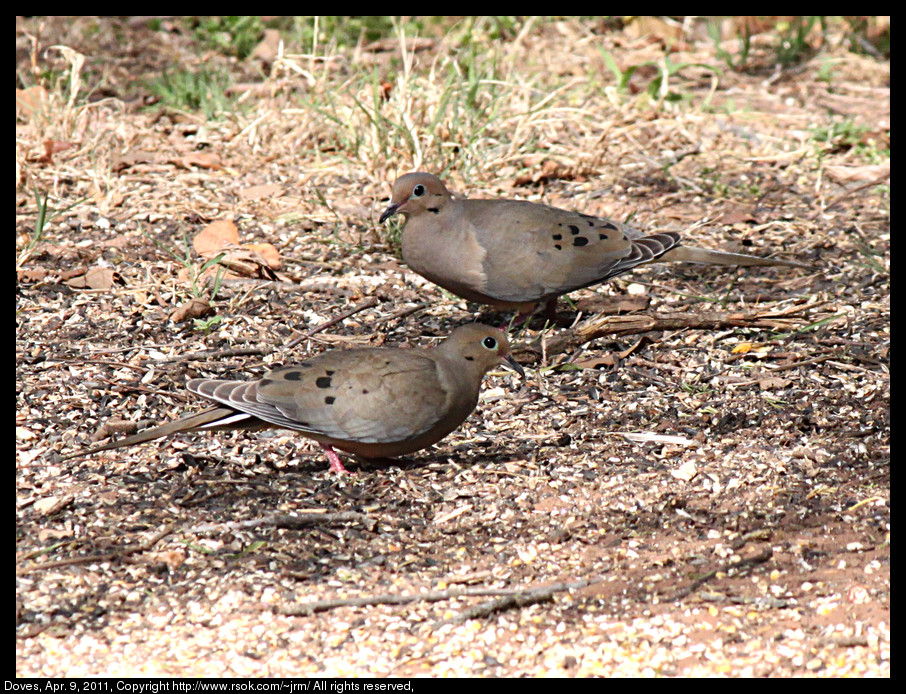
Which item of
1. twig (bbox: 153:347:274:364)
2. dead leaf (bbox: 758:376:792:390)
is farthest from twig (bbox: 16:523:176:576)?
dead leaf (bbox: 758:376:792:390)

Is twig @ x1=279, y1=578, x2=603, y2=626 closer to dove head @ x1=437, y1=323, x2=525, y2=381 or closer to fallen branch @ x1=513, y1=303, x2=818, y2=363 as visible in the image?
dove head @ x1=437, y1=323, x2=525, y2=381

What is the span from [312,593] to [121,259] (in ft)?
9.97

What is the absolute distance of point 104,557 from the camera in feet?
11.0

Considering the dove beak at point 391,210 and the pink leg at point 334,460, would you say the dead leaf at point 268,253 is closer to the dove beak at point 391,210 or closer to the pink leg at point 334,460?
the dove beak at point 391,210

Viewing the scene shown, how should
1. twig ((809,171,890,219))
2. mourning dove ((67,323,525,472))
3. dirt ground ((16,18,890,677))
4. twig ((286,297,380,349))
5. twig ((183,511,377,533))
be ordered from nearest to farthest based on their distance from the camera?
dirt ground ((16,18,890,677))
twig ((183,511,377,533))
mourning dove ((67,323,525,472))
twig ((286,297,380,349))
twig ((809,171,890,219))

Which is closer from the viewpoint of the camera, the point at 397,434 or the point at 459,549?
the point at 459,549

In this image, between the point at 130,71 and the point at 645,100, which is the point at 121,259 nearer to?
the point at 130,71

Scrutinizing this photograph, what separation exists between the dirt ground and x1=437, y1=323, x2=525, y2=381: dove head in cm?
37

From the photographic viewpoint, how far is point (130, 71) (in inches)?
334

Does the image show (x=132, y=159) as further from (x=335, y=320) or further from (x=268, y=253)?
(x=335, y=320)

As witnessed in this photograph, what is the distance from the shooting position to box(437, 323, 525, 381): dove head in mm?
4078

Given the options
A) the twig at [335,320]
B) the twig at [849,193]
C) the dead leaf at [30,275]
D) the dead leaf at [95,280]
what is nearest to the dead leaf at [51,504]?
the twig at [335,320]

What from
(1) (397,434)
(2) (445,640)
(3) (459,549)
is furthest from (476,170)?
(2) (445,640)

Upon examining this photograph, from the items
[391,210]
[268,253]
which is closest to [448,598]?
[391,210]
